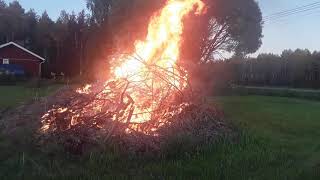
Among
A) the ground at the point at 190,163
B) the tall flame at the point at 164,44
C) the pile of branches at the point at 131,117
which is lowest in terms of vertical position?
the ground at the point at 190,163

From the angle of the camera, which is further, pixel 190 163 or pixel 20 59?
pixel 20 59

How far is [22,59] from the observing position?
54.6 meters

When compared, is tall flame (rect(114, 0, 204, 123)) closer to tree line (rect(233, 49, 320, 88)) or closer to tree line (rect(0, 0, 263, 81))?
tree line (rect(0, 0, 263, 81))

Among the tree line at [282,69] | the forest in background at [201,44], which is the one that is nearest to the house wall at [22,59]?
the forest in background at [201,44]

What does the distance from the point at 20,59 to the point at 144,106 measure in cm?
4318

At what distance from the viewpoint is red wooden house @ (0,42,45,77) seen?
176 ft

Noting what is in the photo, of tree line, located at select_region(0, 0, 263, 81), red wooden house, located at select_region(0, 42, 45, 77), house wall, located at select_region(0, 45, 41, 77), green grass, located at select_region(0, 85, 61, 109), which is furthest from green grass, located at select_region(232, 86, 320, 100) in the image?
house wall, located at select_region(0, 45, 41, 77)

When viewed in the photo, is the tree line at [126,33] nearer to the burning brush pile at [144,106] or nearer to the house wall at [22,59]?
the house wall at [22,59]

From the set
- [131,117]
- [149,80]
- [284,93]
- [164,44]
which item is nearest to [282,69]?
[284,93]

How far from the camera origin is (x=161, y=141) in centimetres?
1109

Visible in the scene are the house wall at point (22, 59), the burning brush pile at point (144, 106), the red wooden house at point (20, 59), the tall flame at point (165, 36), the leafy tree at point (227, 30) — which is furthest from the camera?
the house wall at point (22, 59)

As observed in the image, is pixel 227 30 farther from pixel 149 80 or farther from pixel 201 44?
pixel 149 80

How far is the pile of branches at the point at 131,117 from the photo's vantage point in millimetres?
11047

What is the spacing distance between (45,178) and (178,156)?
2.85 meters
